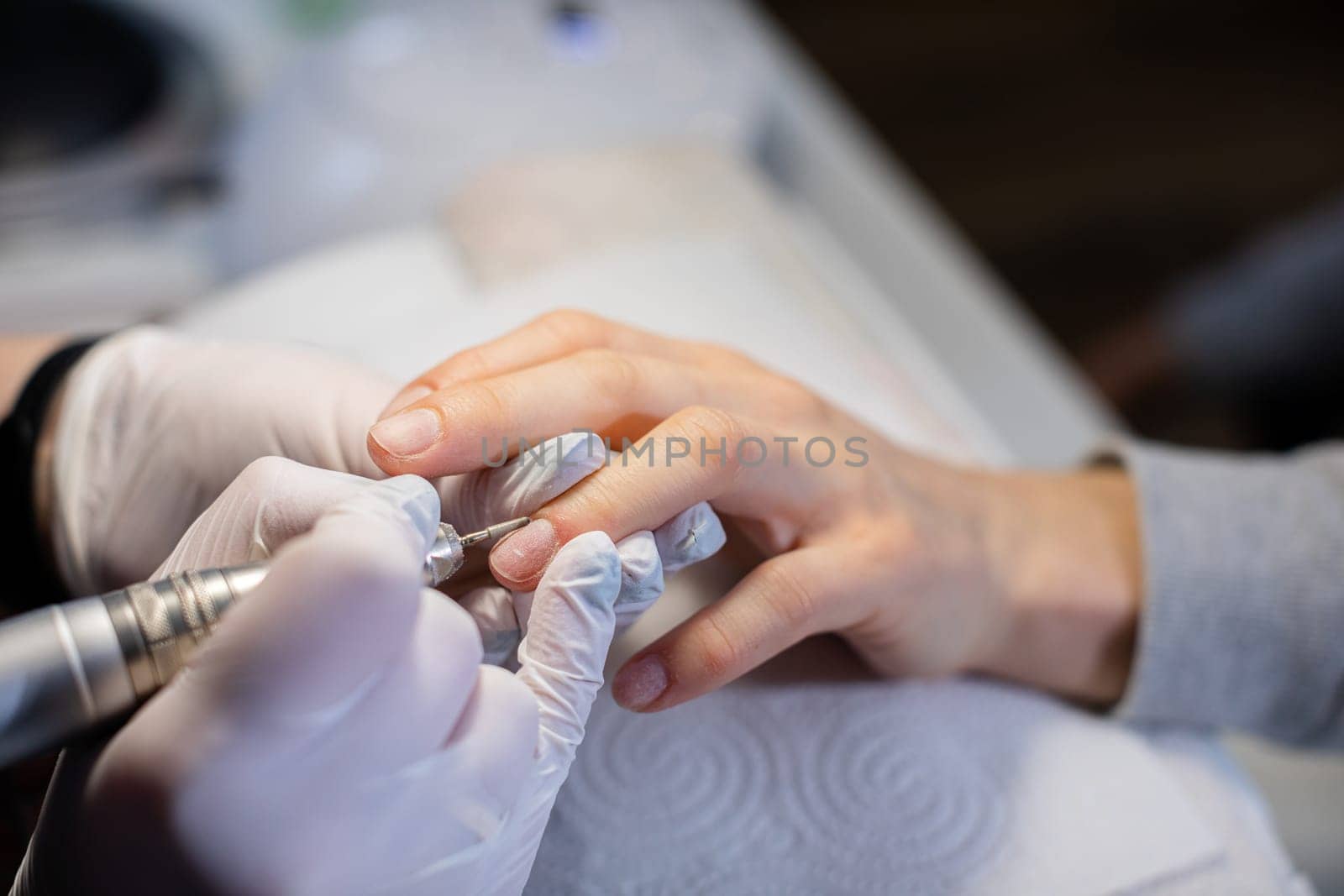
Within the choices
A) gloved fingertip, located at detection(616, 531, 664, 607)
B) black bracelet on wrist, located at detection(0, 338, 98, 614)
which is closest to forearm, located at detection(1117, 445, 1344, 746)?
gloved fingertip, located at detection(616, 531, 664, 607)

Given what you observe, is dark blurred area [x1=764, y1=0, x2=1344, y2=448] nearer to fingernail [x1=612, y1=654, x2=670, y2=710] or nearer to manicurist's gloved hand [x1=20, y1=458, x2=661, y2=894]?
fingernail [x1=612, y1=654, x2=670, y2=710]

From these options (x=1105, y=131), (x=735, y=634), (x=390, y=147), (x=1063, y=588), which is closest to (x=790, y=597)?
(x=735, y=634)

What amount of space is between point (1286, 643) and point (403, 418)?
618mm

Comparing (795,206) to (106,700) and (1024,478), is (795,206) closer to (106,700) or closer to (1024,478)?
(1024,478)

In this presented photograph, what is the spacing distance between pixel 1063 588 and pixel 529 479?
0.40m

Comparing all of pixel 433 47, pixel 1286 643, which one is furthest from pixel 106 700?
pixel 433 47

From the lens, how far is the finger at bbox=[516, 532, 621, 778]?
0.46 m

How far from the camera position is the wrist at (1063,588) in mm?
680

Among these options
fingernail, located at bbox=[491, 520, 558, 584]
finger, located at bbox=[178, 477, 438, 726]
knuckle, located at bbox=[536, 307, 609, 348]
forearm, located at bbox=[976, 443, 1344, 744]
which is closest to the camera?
finger, located at bbox=[178, 477, 438, 726]

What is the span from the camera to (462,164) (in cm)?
106

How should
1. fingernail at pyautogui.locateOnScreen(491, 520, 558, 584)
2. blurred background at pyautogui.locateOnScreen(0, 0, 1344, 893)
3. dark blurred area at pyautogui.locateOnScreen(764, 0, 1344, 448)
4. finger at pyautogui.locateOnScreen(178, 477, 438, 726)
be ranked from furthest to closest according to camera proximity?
dark blurred area at pyautogui.locateOnScreen(764, 0, 1344, 448), blurred background at pyautogui.locateOnScreen(0, 0, 1344, 893), fingernail at pyautogui.locateOnScreen(491, 520, 558, 584), finger at pyautogui.locateOnScreen(178, 477, 438, 726)

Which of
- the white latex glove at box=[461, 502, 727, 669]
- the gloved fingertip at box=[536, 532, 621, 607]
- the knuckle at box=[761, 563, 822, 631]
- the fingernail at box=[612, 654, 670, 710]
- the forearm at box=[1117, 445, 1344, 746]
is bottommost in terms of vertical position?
the forearm at box=[1117, 445, 1344, 746]

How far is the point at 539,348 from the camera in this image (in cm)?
58

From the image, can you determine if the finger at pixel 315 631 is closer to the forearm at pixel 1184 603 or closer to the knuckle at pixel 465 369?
the knuckle at pixel 465 369
